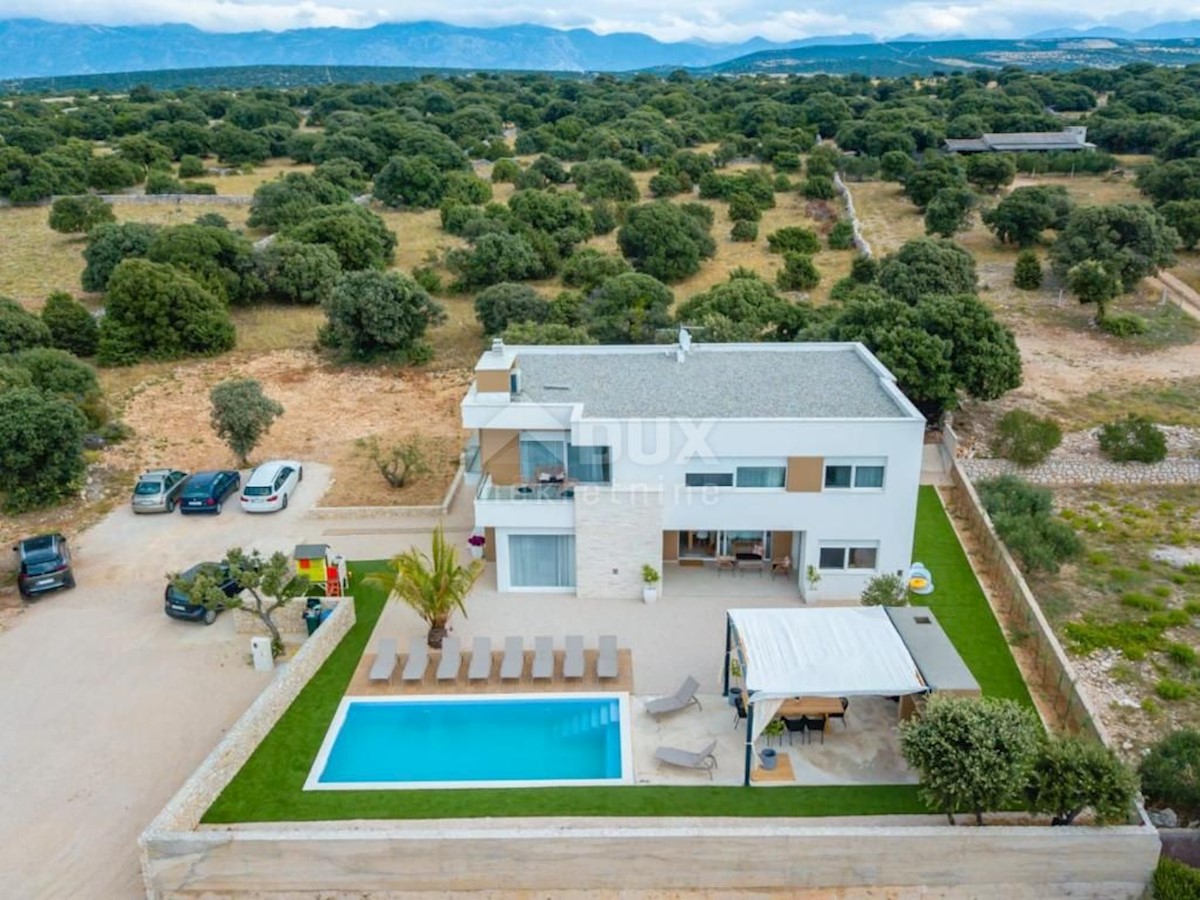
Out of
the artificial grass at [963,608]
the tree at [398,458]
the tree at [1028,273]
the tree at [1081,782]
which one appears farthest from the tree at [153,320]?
the tree at [1028,273]

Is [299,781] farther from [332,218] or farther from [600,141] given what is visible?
[600,141]

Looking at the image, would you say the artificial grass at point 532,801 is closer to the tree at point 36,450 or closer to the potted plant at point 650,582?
the potted plant at point 650,582

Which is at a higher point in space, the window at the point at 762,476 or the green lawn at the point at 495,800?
the window at the point at 762,476

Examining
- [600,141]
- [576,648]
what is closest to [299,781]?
[576,648]

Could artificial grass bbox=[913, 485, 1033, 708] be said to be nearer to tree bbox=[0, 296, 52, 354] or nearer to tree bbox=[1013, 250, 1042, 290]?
tree bbox=[1013, 250, 1042, 290]

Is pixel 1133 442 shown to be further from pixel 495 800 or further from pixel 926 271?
pixel 495 800

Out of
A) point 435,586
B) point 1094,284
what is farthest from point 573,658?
point 1094,284
